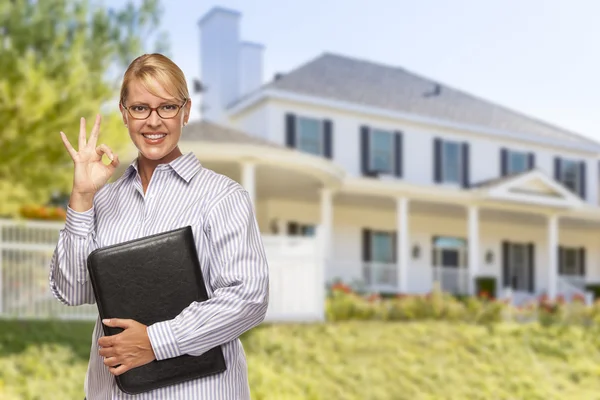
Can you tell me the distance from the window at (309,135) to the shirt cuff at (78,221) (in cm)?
1690

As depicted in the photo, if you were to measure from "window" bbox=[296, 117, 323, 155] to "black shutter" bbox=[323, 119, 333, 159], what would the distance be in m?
0.12

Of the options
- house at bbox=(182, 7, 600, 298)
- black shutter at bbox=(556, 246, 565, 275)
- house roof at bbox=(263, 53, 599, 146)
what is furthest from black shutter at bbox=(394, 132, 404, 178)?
black shutter at bbox=(556, 246, 565, 275)

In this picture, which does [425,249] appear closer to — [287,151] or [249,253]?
[287,151]

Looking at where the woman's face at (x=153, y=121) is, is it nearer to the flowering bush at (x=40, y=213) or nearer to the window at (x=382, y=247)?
the flowering bush at (x=40, y=213)

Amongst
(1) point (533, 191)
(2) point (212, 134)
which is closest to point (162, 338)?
(2) point (212, 134)

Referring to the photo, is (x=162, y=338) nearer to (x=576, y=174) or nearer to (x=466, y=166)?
(x=466, y=166)

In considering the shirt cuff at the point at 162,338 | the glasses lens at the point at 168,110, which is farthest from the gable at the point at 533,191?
the shirt cuff at the point at 162,338

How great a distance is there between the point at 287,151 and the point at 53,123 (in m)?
5.76

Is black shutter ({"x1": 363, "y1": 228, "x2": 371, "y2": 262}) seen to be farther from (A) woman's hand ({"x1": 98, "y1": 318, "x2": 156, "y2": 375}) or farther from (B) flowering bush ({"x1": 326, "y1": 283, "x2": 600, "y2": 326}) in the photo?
(A) woman's hand ({"x1": 98, "y1": 318, "x2": 156, "y2": 375})

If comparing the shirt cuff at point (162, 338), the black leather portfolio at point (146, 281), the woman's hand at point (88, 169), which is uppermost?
the woman's hand at point (88, 169)

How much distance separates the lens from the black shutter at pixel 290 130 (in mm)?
18812

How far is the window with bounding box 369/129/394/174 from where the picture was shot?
66.2 ft

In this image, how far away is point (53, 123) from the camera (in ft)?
28.5

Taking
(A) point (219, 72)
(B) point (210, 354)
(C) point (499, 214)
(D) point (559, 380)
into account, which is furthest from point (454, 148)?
(B) point (210, 354)
